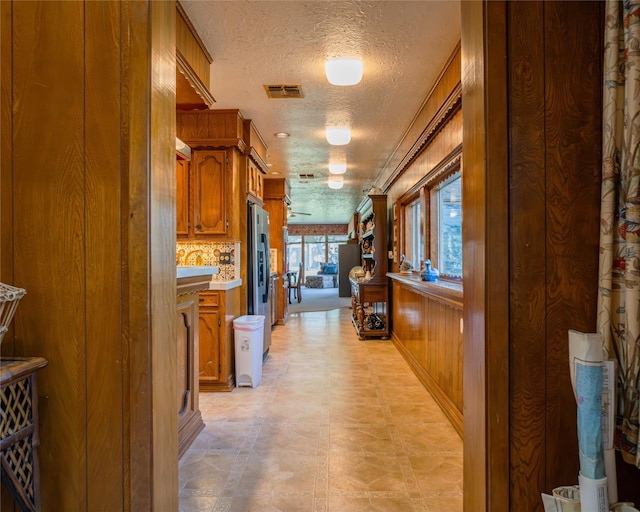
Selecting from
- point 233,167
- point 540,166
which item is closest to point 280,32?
point 233,167

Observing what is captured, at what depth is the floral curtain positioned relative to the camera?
3.39 feet

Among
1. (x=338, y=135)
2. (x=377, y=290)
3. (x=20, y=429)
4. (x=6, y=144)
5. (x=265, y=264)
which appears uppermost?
(x=338, y=135)

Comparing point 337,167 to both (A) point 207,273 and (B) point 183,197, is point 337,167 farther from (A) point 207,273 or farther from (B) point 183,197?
(A) point 207,273

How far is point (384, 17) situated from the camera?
2.26m

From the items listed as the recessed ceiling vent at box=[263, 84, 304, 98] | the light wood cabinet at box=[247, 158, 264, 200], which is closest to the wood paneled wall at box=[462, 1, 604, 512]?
the recessed ceiling vent at box=[263, 84, 304, 98]

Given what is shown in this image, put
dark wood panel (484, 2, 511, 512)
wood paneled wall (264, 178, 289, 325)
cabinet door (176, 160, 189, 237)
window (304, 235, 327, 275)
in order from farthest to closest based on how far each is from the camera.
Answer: window (304, 235, 327, 275), wood paneled wall (264, 178, 289, 325), cabinet door (176, 160, 189, 237), dark wood panel (484, 2, 511, 512)

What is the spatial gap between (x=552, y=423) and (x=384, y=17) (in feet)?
7.43

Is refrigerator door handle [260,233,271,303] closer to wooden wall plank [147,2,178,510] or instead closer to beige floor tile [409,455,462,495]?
beige floor tile [409,455,462,495]

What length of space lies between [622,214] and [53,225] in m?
1.77

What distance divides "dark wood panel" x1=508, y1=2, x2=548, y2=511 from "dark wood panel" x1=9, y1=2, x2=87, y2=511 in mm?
1396

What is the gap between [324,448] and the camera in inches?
97.5

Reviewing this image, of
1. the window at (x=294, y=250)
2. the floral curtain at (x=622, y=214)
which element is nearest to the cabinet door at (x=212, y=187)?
the floral curtain at (x=622, y=214)

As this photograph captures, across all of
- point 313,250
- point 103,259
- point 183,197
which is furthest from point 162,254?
point 313,250

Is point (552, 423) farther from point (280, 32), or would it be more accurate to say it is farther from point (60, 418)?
point (280, 32)
